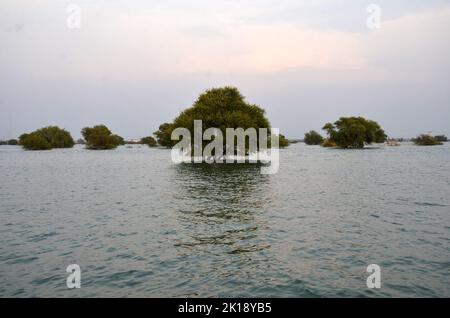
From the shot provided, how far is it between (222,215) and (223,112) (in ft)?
217

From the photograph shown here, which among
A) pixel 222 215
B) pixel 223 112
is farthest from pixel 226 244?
pixel 223 112

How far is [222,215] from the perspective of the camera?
97.1ft

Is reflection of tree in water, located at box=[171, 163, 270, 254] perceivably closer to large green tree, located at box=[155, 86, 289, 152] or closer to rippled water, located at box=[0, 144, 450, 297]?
rippled water, located at box=[0, 144, 450, 297]

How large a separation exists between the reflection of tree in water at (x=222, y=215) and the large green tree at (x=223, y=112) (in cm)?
4145

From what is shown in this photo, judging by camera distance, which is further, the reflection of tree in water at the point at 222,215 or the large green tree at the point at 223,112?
the large green tree at the point at 223,112

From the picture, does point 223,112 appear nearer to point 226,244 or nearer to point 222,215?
point 222,215

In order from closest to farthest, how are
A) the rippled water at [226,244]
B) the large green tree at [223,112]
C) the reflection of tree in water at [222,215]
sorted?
the rippled water at [226,244] → the reflection of tree in water at [222,215] → the large green tree at [223,112]

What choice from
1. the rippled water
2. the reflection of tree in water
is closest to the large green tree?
the reflection of tree in water

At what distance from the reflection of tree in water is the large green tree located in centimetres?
4145

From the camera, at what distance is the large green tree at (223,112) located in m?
90.0

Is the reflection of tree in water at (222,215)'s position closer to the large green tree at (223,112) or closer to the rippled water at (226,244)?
the rippled water at (226,244)

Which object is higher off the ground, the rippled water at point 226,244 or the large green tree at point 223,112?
the large green tree at point 223,112

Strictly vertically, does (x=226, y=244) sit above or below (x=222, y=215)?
below

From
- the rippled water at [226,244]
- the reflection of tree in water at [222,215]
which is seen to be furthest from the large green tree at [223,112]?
the rippled water at [226,244]
